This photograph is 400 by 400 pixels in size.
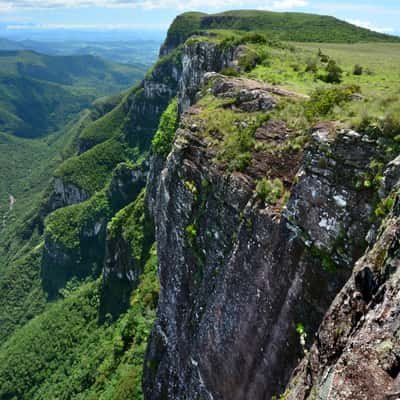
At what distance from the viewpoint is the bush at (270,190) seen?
15516mm

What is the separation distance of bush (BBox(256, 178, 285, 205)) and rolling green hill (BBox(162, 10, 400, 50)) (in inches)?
3998

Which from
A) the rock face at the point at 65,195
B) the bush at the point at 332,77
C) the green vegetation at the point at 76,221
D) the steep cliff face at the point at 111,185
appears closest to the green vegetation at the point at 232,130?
the bush at the point at 332,77

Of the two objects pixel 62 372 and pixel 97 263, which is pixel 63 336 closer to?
pixel 62 372

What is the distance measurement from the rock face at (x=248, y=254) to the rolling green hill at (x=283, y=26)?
98.0 meters

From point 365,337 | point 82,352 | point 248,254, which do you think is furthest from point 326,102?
point 82,352

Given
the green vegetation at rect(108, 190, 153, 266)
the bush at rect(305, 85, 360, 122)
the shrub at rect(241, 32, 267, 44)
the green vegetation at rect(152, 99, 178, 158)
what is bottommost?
the green vegetation at rect(108, 190, 153, 266)

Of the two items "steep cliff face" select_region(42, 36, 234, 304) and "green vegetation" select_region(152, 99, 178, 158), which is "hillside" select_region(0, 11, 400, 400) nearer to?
"green vegetation" select_region(152, 99, 178, 158)

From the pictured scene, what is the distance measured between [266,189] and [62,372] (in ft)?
224

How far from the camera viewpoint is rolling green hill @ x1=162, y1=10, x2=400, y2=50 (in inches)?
4252

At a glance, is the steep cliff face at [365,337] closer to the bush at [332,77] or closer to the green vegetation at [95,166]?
the bush at [332,77]

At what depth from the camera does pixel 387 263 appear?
910 centimetres

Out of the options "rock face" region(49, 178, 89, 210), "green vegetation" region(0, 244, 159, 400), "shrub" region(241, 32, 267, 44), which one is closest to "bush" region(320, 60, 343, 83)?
"shrub" region(241, 32, 267, 44)

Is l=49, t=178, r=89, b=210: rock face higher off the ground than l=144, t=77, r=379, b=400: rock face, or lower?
lower

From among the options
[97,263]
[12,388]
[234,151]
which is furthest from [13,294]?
[234,151]
